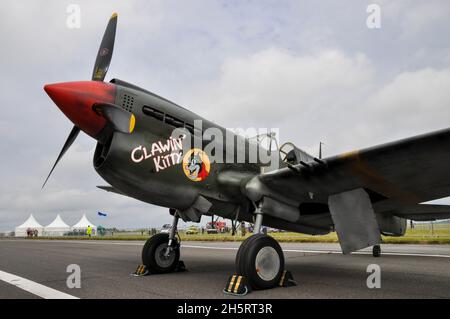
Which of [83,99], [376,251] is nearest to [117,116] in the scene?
[83,99]

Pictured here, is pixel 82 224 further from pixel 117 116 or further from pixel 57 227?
pixel 117 116

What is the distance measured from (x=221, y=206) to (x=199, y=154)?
113 centimetres

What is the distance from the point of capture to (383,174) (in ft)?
17.3

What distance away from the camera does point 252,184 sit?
6098 mm

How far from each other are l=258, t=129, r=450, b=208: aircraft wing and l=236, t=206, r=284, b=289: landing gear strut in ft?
3.60

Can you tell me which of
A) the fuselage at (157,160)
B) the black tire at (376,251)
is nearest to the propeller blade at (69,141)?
the fuselage at (157,160)

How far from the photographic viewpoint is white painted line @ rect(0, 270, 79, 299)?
4.89 meters

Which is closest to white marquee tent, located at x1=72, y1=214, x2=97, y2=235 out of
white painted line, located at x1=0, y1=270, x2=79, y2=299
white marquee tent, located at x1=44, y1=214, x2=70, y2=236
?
white marquee tent, located at x1=44, y1=214, x2=70, y2=236

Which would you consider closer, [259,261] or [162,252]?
[259,261]

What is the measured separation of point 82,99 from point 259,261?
11.8 ft

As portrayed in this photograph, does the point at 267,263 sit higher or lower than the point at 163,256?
higher

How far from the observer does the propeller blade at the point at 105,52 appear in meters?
5.91
